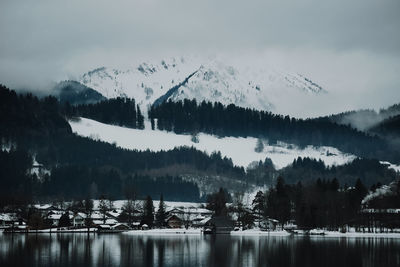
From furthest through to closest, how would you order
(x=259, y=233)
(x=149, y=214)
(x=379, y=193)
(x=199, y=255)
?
1. (x=149, y=214)
2. (x=379, y=193)
3. (x=259, y=233)
4. (x=199, y=255)

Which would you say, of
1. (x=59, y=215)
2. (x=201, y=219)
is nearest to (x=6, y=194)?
(x=59, y=215)

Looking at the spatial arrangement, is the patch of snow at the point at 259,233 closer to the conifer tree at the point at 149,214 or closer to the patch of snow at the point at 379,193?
the conifer tree at the point at 149,214

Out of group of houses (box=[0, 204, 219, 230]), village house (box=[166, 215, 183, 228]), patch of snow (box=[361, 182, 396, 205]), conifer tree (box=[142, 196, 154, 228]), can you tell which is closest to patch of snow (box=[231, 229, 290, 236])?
group of houses (box=[0, 204, 219, 230])

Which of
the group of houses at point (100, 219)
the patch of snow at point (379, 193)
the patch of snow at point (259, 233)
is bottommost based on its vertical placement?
the patch of snow at point (259, 233)

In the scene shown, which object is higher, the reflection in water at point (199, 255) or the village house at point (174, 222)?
the reflection in water at point (199, 255)

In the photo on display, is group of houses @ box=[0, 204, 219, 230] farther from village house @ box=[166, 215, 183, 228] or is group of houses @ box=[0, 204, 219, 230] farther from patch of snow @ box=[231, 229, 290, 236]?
patch of snow @ box=[231, 229, 290, 236]

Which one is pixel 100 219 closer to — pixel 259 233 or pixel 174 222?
pixel 174 222

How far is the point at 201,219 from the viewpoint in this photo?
163500 millimetres

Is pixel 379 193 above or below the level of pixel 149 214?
above

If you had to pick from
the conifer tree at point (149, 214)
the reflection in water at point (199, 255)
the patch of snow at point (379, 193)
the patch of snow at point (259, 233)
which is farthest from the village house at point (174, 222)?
the reflection in water at point (199, 255)

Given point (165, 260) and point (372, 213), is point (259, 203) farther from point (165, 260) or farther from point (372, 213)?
point (165, 260)

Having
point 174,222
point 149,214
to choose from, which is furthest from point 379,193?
point 149,214

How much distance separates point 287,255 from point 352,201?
71746 millimetres

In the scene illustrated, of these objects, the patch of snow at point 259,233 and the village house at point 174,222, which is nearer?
the patch of snow at point 259,233
